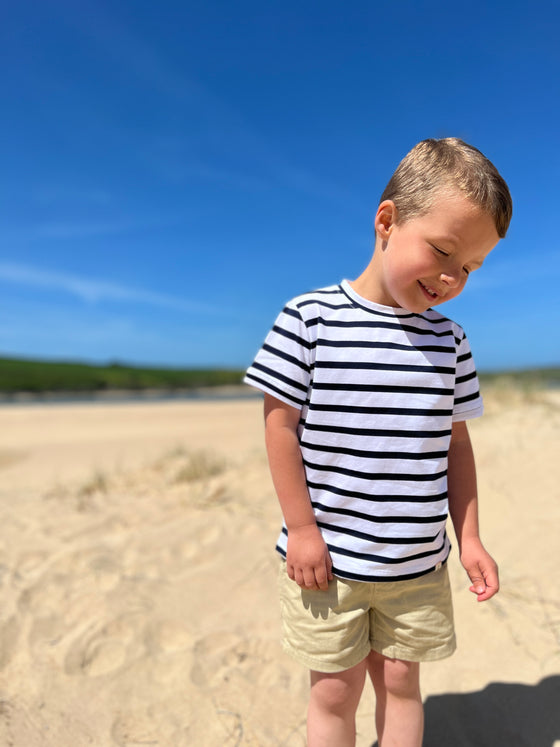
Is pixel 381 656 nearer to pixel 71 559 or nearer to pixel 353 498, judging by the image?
pixel 353 498

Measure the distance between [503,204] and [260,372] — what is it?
2.20 ft

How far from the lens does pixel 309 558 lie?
1.27 metres

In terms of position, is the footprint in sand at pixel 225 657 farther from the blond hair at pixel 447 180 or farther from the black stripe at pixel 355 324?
the blond hair at pixel 447 180

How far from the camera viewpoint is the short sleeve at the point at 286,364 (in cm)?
128

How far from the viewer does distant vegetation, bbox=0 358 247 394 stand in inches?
1054

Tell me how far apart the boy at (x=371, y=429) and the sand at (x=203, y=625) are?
2.45 feet

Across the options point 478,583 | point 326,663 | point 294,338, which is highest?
point 294,338

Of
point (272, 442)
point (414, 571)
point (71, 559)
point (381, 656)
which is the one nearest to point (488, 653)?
point (381, 656)

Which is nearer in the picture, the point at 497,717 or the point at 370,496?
the point at 370,496

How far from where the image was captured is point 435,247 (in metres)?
1.22

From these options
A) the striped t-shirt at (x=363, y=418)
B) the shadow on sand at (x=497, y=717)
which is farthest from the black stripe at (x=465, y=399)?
the shadow on sand at (x=497, y=717)

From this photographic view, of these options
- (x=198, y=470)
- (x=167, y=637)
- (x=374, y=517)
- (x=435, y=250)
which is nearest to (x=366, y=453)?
(x=374, y=517)

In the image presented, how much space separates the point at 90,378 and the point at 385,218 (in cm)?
3022

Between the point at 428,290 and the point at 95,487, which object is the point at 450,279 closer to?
the point at 428,290
